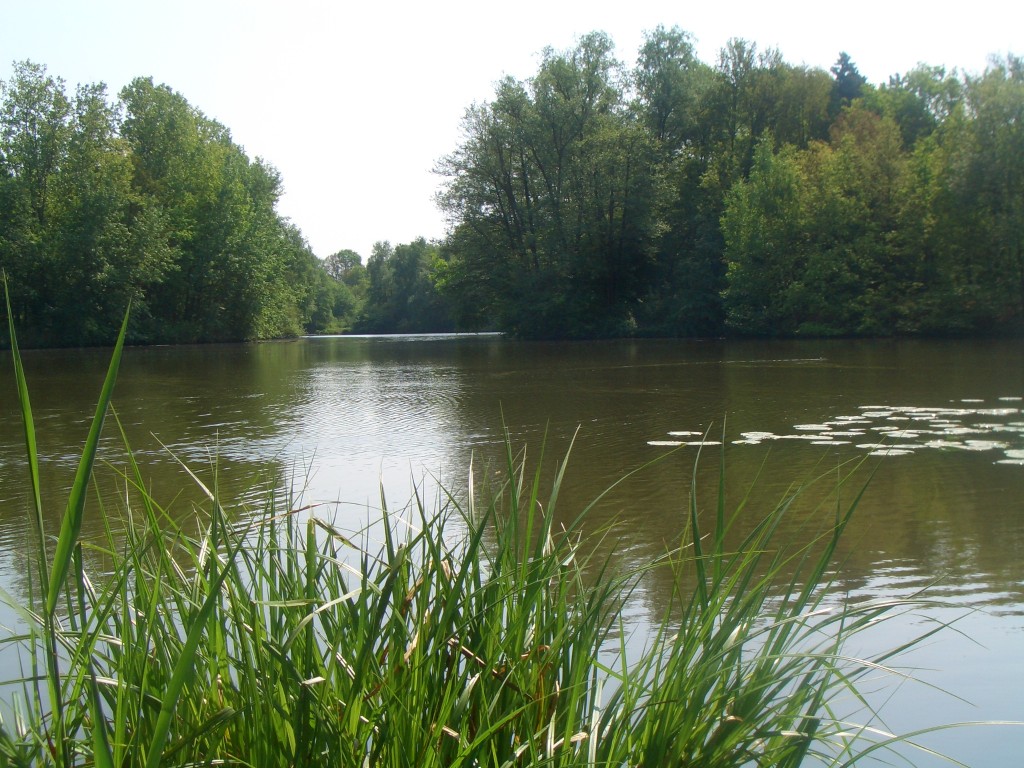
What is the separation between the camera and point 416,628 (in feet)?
6.28

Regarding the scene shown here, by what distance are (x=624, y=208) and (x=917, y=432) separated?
31.8m

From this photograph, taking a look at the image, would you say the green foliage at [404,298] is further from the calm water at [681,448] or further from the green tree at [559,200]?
the calm water at [681,448]

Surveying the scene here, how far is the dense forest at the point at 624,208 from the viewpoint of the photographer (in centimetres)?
3303

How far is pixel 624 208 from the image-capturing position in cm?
4003

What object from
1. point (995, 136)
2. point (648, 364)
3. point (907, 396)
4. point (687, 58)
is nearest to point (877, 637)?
point (907, 396)

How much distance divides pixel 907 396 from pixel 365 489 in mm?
8795

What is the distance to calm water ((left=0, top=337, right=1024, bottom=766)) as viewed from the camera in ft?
12.8

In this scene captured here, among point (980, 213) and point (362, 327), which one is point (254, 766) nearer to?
point (980, 213)

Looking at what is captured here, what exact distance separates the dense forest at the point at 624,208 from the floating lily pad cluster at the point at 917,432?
2345 centimetres

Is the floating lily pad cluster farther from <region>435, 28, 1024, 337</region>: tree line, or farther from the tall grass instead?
<region>435, 28, 1024, 337</region>: tree line

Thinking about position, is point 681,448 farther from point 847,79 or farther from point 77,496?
point 847,79

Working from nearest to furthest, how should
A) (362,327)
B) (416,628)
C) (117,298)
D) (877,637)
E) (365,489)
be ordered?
(416,628), (877,637), (365,489), (117,298), (362,327)

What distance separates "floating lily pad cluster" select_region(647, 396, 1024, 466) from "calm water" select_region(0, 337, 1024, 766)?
0.13 feet

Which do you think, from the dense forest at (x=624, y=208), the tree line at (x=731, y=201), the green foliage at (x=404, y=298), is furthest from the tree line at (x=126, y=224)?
the green foliage at (x=404, y=298)
